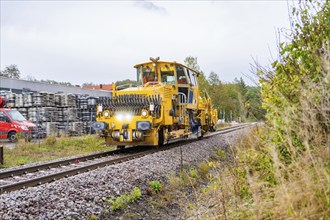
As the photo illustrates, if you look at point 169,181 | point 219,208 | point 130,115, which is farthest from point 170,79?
point 219,208

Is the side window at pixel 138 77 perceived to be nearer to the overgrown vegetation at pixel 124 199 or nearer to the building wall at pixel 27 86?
the overgrown vegetation at pixel 124 199

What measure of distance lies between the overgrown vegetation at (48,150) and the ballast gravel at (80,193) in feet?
15.9

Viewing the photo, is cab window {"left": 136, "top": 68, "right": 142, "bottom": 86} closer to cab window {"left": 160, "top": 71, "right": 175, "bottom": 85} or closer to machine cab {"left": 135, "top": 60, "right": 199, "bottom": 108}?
machine cab {"left": 135, "top": 60, "right": 199, "bottom": 108}

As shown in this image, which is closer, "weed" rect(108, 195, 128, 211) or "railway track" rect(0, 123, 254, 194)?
"weed" rect(108, 195, 128, 211)

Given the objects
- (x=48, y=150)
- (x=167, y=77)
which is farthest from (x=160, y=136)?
(x=48, y=150)

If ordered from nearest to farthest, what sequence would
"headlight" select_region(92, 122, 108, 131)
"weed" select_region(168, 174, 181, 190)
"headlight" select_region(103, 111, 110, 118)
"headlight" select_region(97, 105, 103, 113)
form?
"weed" select_region(168, 174, 181, 190), "headlight" select_region(92, 122, 108, 131), "headlight" select_region(103, 111, 110, 118), "headlight" select_region(97, 105, 103, 113)

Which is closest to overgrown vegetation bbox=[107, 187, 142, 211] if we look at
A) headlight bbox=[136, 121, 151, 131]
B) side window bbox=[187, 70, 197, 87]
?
headlight bbox=[136, 121, 151, 131]

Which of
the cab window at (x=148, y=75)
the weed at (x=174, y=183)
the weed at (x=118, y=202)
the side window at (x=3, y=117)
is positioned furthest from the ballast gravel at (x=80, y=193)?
the side window at (x=3, y=117)

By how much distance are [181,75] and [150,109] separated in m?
3.65

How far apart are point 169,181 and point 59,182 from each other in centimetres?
275

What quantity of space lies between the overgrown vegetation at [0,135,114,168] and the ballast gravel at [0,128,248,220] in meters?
4.86

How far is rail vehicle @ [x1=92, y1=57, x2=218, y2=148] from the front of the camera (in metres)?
A: 11.9

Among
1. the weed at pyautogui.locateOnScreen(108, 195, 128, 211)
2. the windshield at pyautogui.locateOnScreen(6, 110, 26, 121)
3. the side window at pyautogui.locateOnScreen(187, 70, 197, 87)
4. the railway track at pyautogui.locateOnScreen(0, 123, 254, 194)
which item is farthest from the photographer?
the windshield at pyautogui.locateOnScreen(6, 110, 26, 121)

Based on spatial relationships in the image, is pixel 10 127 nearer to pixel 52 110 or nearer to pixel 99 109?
pixel 52 110
